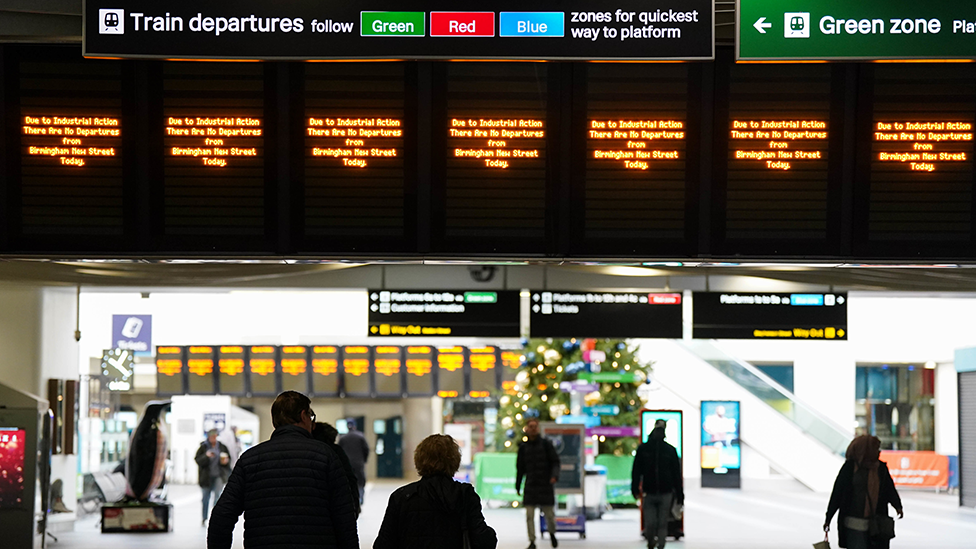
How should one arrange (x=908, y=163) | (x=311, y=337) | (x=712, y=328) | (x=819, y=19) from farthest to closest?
1. (x=311, y=337)
2. (x=712, y=328)
3. (x=908, y=163)
4. (x=819, y=19)

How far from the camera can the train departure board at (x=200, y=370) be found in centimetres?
2159

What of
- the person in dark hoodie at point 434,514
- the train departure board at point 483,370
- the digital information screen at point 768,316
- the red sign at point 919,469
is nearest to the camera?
the person in dark hoodie at point 434,514

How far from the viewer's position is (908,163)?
7.28 metres

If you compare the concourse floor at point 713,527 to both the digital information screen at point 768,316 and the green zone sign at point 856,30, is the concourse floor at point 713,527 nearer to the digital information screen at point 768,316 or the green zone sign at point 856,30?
the digital information screen at point 768,316

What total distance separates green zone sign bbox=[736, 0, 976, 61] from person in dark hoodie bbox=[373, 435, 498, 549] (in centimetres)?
303

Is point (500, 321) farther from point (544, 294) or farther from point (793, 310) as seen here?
point (793, 310)

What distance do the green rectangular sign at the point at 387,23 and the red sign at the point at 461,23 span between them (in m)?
0.07

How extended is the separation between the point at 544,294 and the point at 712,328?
1450 mm

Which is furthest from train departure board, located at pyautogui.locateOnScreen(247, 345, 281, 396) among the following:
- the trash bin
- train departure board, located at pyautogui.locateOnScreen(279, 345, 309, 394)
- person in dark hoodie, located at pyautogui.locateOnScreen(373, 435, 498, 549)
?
person in dark hoodie, located at pyautogui.locateOnScreen(373, 435, 498, 549)

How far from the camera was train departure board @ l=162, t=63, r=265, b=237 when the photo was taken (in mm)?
7297

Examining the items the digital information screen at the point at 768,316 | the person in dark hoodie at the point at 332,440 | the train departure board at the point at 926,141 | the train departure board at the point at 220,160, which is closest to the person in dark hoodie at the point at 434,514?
the person in dark hoodie at the point at 332,440

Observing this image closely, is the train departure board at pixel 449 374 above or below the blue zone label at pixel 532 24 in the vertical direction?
below

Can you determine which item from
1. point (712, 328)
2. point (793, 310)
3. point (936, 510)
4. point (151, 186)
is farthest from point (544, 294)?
point (936, 510)

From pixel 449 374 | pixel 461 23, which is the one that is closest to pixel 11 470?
pixel 461 23
